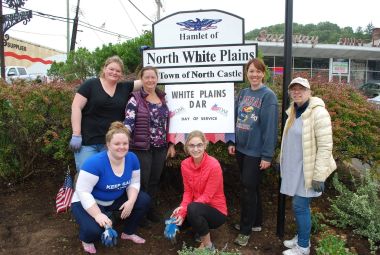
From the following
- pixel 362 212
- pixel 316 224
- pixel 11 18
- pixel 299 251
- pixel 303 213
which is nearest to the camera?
pixel 303 213

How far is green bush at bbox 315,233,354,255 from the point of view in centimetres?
331

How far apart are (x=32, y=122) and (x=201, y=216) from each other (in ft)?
7.67

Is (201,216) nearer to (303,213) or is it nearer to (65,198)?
(303,213)

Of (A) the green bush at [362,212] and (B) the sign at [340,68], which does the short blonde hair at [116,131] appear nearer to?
(A) the green bush at [362,212]

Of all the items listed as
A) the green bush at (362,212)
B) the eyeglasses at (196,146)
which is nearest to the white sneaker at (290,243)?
the green bush at (362,212)

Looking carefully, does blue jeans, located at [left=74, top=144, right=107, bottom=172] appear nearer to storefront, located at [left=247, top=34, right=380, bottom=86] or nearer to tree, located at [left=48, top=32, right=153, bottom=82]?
tree, located at [left=48, top=32, right=153, bottom=82]

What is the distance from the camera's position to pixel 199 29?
14.2ft

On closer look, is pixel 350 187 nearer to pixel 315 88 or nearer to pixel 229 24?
pixel 315 88

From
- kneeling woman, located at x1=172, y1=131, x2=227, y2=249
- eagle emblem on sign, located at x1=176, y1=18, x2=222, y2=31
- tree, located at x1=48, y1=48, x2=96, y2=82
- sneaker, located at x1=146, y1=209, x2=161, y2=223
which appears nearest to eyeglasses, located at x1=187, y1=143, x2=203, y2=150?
kneeling woman, located at x1=172, y1=131, x2=227, y2=249

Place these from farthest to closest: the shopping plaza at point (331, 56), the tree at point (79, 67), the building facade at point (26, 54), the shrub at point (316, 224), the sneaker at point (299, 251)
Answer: the shopping plaza at point (331, 56) → the building facade at point (26, 54) → the tree at point (79, 67) → the shrub at point (316, 224) → the sneaker at point (299, 251)

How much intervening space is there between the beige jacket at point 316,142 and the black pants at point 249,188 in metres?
0.51

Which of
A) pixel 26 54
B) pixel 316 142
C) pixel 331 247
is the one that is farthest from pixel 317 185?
pixel 26 54

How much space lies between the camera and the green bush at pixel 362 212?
3.79 m

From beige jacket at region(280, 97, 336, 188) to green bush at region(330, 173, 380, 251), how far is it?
33.8 inches
